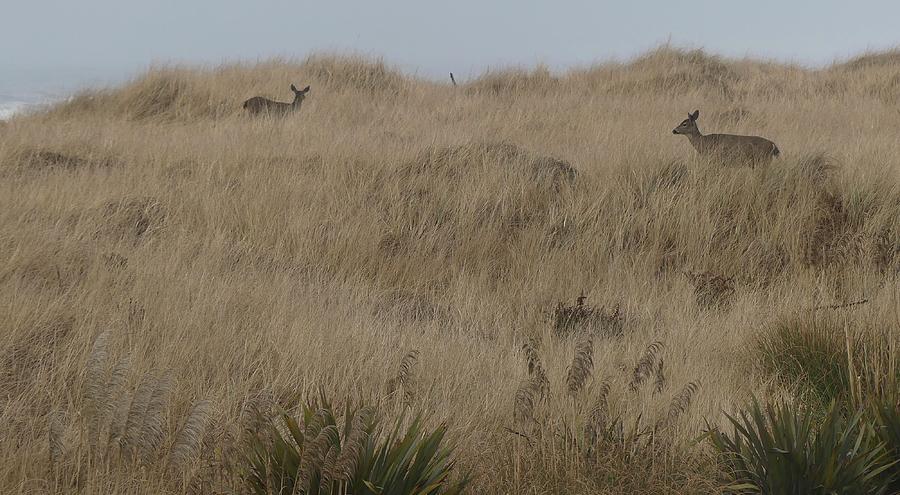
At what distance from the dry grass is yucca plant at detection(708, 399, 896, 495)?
15 centimetres

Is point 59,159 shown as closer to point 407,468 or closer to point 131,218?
point 131,218

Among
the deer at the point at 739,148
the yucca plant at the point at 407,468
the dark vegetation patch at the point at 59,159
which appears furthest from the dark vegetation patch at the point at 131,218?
the deer at the point at 739,148

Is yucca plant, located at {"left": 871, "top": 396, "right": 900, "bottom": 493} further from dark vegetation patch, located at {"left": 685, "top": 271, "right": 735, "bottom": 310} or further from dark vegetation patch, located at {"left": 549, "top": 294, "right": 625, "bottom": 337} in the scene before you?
dark vegetation patch, located at {"left": 685, "top": 271, "right": 735, "bottom": 310}

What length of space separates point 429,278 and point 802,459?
152 inches

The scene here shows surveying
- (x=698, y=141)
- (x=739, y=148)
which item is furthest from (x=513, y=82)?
(x=739, y=148)

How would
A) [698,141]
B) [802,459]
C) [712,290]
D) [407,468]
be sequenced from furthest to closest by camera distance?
1. [698,141]
2. [712,290]
3. [802,459]
4. [407,468]

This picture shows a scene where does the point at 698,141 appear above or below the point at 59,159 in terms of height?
above

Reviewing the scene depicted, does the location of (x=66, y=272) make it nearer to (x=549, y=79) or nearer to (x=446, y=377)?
(x=446, y=377)

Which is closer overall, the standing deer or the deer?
the deer

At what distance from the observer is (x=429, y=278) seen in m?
6.48

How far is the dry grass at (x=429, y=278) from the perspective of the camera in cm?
302

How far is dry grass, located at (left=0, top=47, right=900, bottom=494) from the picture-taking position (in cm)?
302

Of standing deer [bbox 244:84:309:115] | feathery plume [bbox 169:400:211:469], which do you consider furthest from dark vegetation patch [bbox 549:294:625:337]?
standing deer [bbox 244:84:309:115]

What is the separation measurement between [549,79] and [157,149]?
31.2 ft
